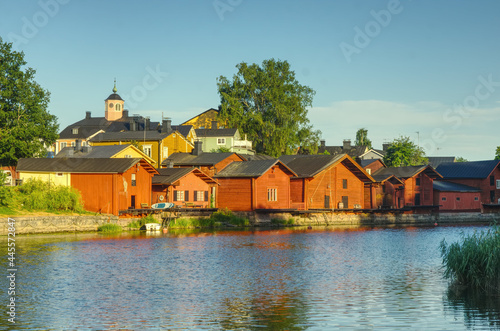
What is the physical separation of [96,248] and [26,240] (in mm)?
7628

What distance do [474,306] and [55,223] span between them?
4033 cm

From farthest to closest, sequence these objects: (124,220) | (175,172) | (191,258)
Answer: (175,172) → (124,220) → (191,258)

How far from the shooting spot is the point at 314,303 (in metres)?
24.2

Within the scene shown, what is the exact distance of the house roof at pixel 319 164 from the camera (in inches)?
3108

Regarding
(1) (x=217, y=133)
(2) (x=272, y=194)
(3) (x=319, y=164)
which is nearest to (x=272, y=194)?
(2) (x=272, y=194)

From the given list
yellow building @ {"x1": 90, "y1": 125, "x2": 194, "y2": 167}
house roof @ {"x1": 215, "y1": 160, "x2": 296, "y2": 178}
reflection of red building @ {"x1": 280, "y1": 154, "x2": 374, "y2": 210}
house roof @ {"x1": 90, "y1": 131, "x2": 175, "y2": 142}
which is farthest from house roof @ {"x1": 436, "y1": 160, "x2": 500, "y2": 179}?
house roof @ {"x1": 90, "y1": 131, "x2": 175, "y2": 142}

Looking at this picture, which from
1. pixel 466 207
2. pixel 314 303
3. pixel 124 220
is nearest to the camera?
pixel 314 303

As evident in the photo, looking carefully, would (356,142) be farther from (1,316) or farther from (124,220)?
(1,316)

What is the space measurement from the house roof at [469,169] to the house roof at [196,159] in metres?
37.5

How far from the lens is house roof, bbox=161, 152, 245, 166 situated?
81500mm

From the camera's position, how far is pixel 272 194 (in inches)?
2960

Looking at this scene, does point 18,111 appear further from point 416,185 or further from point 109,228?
point 416,185

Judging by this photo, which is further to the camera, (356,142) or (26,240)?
(356,142)

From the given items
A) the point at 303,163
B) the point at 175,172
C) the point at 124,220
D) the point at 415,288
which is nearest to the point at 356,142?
the point at 303,163
